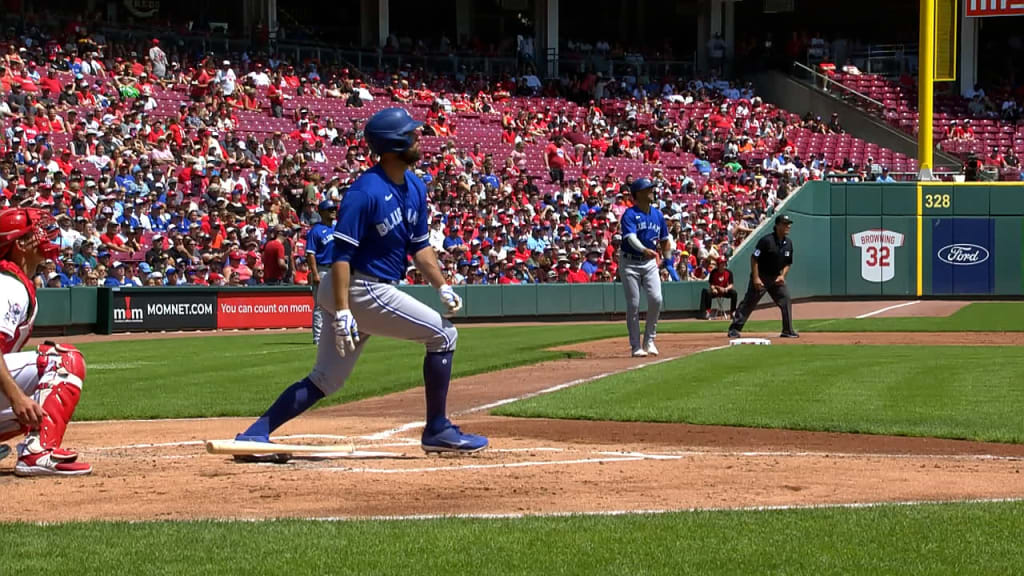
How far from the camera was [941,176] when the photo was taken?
3591 centimetres

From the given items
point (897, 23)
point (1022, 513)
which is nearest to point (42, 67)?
point (1022, 513)

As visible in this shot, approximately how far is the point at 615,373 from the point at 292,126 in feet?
61.1

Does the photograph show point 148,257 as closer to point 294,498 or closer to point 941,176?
point 294,498

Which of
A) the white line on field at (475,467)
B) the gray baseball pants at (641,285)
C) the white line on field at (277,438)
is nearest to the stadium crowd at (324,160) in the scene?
the gray baseball pants at (641,285)

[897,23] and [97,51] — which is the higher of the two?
[897,23]

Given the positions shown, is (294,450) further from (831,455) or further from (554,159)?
(554,159)

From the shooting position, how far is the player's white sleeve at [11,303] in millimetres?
6348

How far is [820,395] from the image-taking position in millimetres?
11203

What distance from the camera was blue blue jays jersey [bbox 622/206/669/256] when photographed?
15.4 meters

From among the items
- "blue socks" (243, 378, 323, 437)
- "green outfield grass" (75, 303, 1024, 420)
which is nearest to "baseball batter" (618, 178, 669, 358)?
"green outfield grass" (75, 303, 1024, 420)

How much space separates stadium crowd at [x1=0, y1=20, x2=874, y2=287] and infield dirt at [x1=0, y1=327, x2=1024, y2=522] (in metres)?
12.1

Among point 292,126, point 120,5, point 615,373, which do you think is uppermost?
point 120,5

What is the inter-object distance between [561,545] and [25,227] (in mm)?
3138

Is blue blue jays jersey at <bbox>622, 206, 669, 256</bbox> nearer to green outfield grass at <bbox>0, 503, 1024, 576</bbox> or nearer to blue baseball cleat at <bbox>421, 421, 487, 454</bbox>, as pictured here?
blue baseball cleat at <bbox>421, 421, 487, 454</bbox>
